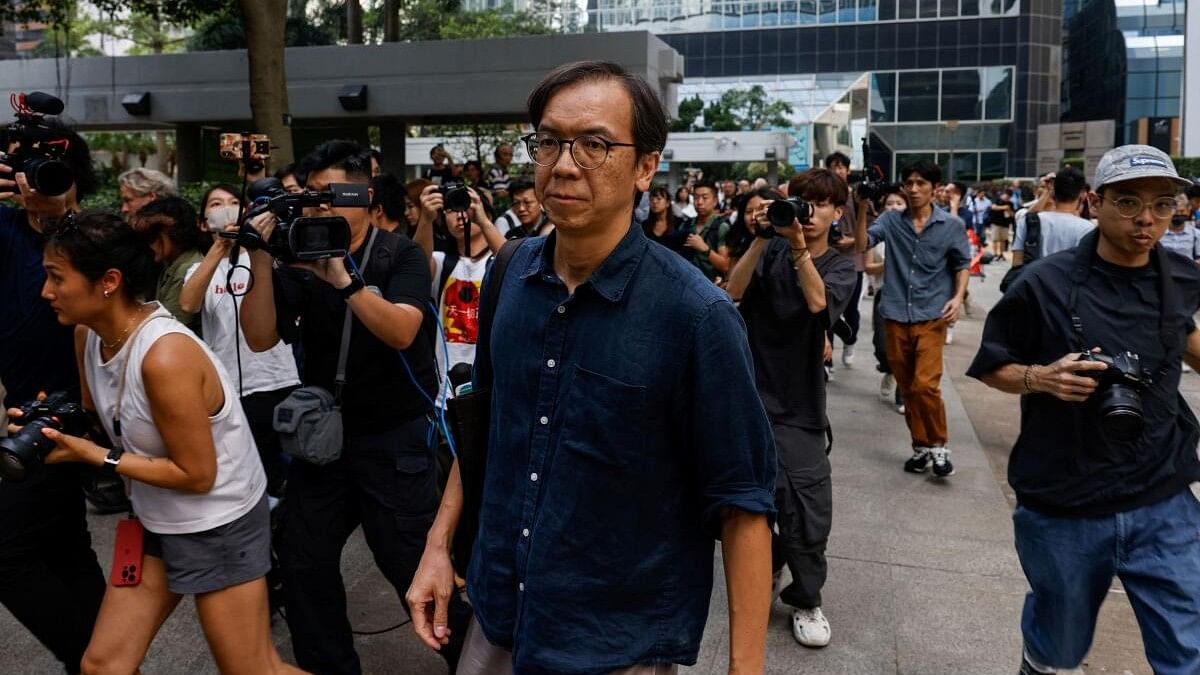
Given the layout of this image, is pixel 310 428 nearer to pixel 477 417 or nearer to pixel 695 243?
pixel 477 417

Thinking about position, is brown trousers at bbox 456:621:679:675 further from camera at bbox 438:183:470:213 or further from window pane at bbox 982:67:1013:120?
window pane at bbox 982:67:1013:120

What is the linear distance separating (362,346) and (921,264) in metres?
4.45

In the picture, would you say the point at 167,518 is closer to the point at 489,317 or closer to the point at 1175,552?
the point at 489,317

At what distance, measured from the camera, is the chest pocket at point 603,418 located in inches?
70.3

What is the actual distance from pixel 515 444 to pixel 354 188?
1.65m

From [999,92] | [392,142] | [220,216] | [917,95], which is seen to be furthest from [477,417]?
[999,92]

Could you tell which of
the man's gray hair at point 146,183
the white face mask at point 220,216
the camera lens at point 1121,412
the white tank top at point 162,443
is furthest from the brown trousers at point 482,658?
the man's gray hair at point 146,183

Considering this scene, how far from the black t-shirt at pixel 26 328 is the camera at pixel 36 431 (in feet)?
2.52

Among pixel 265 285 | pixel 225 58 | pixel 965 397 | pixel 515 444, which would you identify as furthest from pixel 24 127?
pixel 225 58

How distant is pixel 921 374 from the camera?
642cm

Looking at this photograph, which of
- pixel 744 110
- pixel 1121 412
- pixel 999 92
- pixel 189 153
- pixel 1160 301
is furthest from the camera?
pixel 999 92

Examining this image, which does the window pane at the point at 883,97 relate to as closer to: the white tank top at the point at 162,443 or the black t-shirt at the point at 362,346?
the black t-shirt at the point at 362,346

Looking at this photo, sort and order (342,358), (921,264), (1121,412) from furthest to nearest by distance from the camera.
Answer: (921,264)
(342,358)
(1121,412)

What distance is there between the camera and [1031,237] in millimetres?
6293
